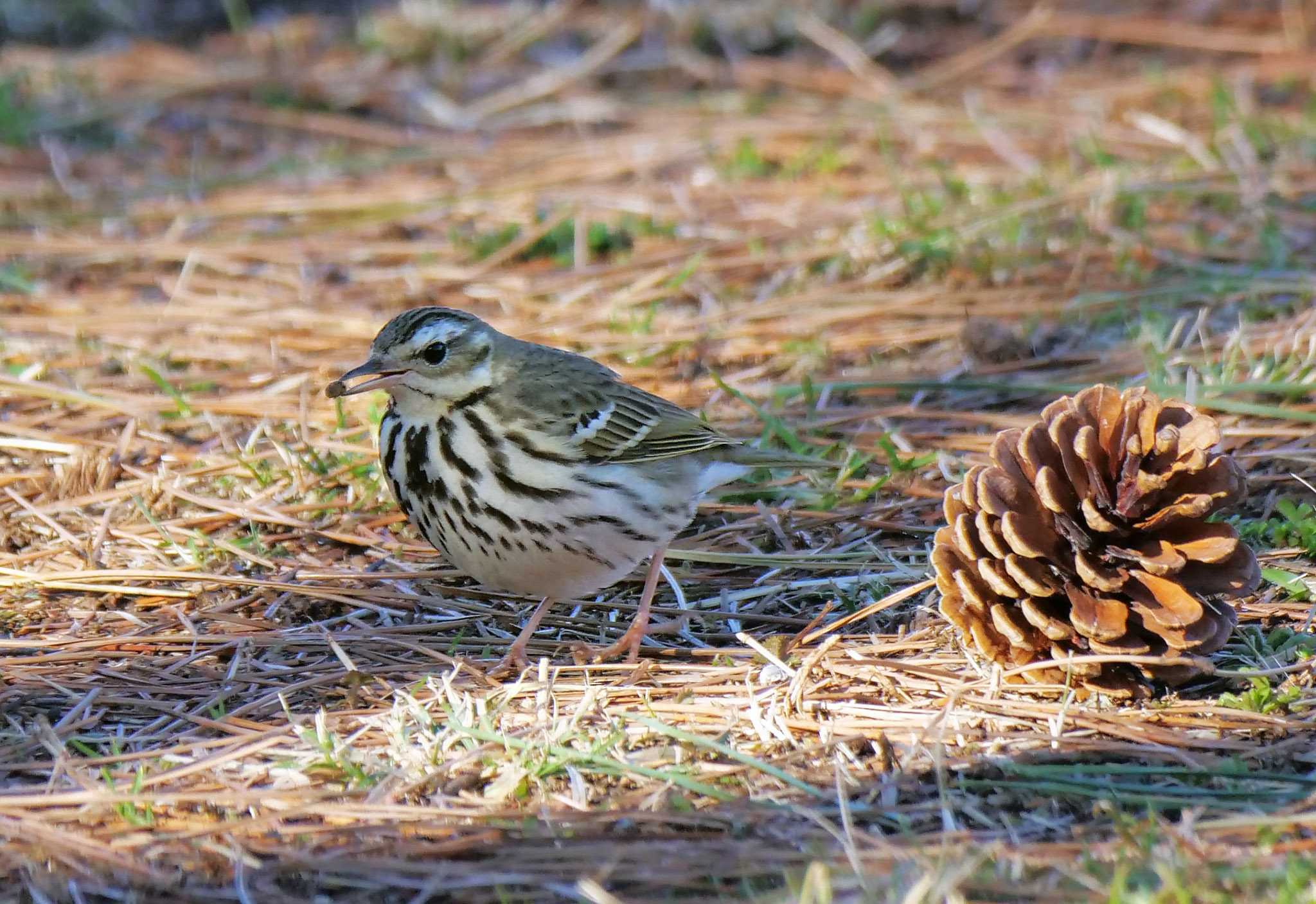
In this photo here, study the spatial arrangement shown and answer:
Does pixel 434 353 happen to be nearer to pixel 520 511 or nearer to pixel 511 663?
pixel 520 511

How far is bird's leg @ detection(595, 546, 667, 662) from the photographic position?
4316 millimetres

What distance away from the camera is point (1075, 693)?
3.84m

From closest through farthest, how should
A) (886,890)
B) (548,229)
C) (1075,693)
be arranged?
(886,890) < (1075,693) < (548,229)

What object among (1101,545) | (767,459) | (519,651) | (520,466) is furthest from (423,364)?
(1101,545)

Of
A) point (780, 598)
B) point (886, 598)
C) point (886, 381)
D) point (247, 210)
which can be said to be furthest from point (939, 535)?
point (247, 210)

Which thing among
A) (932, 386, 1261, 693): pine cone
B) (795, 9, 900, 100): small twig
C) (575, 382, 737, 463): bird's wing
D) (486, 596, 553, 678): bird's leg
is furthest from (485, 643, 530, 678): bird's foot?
(795, 9, 900, 100): small twig

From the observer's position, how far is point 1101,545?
12.7 feet

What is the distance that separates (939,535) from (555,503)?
109 cm

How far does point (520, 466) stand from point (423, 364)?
45 centimetres

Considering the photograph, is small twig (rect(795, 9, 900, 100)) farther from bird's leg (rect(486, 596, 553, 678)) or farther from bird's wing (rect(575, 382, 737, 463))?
bird's leg (rect(486, 596, 553, 678))

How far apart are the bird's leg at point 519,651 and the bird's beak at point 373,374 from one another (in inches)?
31.2

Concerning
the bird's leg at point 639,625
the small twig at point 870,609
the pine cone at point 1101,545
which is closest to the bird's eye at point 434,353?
the bird's leg at point 639,625

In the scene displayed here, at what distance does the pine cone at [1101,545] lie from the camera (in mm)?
3756

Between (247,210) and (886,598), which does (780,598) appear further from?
(247,210)
